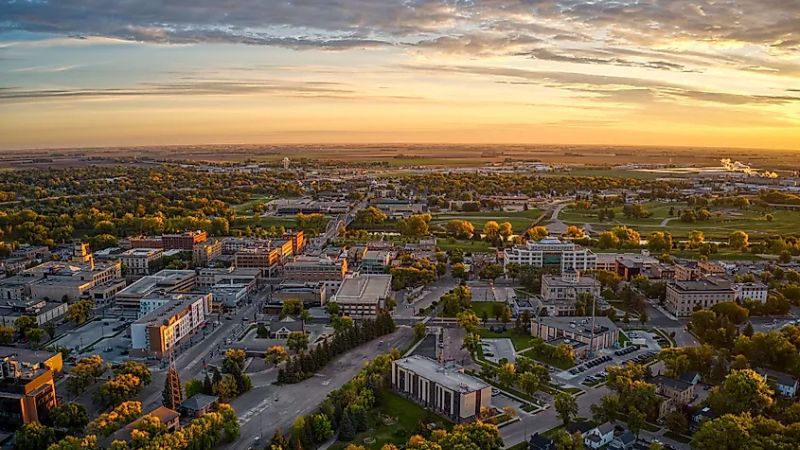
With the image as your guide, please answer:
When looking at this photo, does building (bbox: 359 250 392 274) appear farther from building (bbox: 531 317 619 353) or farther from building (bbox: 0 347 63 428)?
building (bbox: 0 347 63 428)

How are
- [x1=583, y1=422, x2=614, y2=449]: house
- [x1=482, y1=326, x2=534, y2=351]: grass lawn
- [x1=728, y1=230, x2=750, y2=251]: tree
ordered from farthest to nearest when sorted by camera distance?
1. [x1=728, y1=230, x2=750, y2=251]: tree
2. [x1=482, y1=326, x2=534, y2=351]: grass lawn
3. [x1=583, y1=422, x2=614, y2=449]: house

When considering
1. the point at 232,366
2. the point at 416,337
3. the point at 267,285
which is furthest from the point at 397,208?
the point at 232,366

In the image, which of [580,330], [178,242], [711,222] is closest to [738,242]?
[711,222]

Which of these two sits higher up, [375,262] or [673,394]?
[375,262]

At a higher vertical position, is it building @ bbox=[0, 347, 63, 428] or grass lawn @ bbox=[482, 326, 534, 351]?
building @ bbox=[0, 347, 63, 428]

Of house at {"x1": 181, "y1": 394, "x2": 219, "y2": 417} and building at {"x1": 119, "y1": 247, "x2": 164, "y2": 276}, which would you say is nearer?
house at {"x1": 181, "y1": 394, "x2": 219, "y2": 417}

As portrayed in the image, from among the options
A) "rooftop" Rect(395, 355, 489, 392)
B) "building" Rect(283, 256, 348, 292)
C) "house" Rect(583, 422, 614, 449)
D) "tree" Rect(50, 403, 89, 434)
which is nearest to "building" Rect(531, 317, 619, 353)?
"rooftop" Rect(395, 355, 489, 392)

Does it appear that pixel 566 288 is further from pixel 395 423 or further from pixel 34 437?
pixel 34 437

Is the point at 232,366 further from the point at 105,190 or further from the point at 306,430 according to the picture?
the point at 105,190
